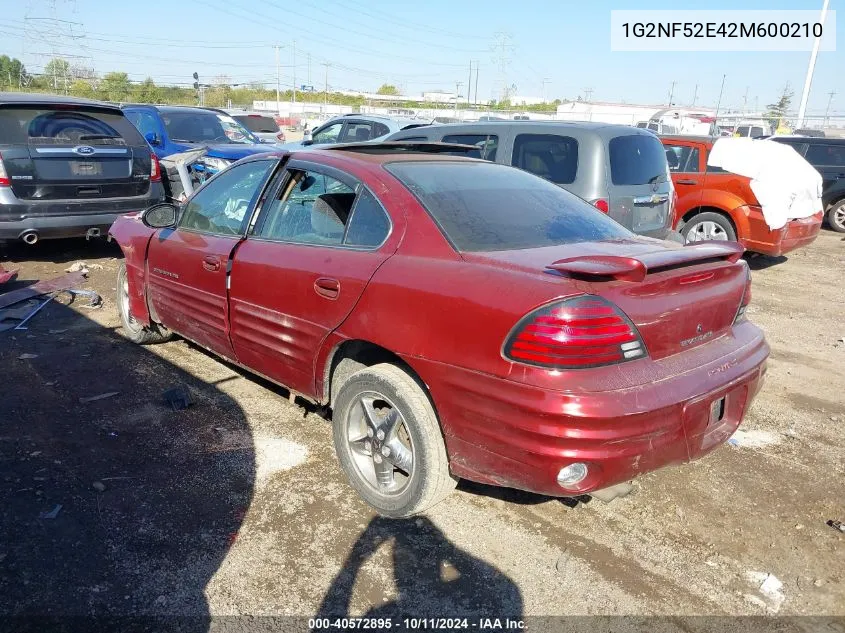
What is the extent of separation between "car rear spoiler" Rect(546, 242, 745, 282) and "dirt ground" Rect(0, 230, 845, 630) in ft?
4.03

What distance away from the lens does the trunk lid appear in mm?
2416

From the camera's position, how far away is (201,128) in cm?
1083

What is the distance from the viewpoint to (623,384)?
2.37 meters

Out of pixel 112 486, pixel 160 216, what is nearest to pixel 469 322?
pixel 112 486

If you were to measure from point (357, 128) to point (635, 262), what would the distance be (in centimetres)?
1062

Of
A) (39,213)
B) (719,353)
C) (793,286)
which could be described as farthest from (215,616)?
(793,286)

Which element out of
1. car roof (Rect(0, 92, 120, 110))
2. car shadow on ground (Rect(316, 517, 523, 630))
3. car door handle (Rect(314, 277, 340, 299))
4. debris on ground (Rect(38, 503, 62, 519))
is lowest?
debris on ground (Rect(38, 503, 62, 519))

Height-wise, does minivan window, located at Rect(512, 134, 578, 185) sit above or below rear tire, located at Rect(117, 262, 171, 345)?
above

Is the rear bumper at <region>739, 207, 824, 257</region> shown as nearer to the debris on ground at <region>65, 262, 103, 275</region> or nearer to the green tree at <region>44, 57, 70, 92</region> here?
the debris on ground at <region>65, 262, 103, 275</region>

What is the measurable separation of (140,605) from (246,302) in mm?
1683

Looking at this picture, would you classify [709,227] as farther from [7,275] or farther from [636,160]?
[7,275]

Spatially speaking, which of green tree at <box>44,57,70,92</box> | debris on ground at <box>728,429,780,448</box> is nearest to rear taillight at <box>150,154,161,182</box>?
debris on ground at <box>728,429,780,448</box>

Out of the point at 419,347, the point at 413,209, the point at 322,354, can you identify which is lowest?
the point at 322,354

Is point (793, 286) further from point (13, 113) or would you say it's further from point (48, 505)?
point (13, 113)
